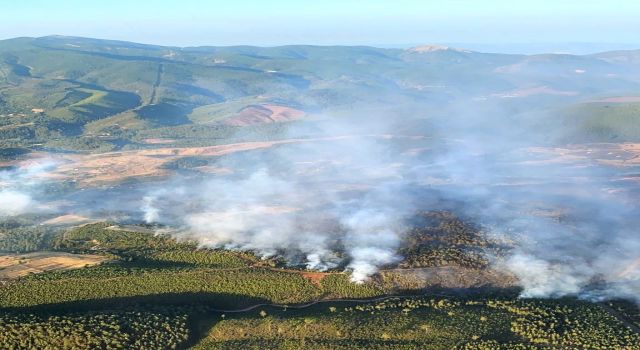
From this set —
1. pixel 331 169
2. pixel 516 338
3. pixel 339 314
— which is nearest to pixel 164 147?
pixel 331 169

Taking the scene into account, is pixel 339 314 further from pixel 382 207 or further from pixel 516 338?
pixel 382 207

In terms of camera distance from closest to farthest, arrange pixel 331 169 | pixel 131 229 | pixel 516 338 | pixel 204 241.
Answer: pixel 516 338
pixel 204 241
pixel 131 229
pixel 331 169

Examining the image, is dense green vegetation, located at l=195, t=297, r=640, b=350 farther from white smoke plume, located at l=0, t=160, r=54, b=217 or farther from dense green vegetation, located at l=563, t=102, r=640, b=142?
dense green vegetation, located at l=563, t=102, r=640, b=142

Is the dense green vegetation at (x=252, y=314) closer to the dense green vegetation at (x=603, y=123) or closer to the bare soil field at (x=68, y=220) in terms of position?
the bare soil field at (x=68, y=220)

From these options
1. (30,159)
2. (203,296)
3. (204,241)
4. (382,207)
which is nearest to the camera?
(203,296)

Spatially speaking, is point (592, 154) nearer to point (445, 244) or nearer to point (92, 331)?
point (445, 244)

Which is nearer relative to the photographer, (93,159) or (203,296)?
(203,296)

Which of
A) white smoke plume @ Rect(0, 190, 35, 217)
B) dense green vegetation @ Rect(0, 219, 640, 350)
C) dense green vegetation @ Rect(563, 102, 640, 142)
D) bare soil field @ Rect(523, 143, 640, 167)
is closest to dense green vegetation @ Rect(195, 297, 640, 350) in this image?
dense green vegetation @ Rect(0, 219, 640, 350)

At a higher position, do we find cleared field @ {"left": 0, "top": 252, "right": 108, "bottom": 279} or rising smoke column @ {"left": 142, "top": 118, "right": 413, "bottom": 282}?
rising smoke column @ {"left": 142, "top": 118, "right": 413, "bottom": 282}
